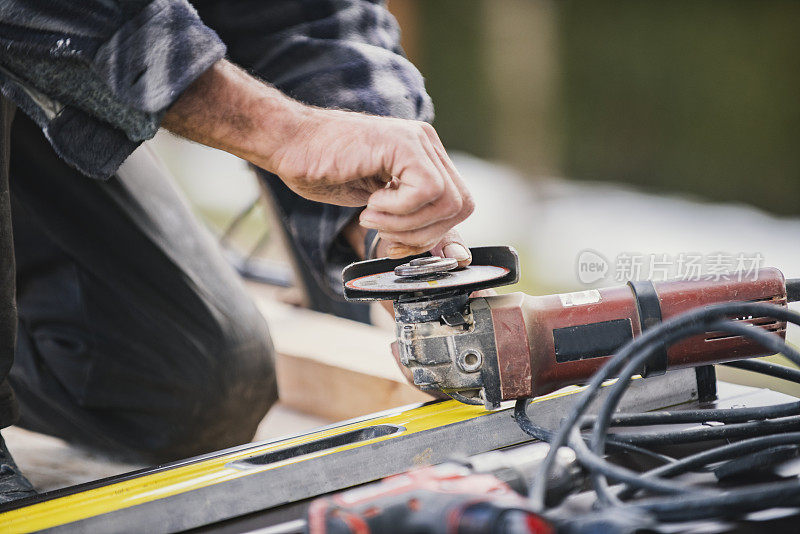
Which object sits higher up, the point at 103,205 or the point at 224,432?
the point at 103,205

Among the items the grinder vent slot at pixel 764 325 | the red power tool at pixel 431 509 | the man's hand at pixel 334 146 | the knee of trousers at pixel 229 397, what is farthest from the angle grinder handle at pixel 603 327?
the knee of trousers at pixel 229 397

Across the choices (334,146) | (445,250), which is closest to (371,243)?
(445,250)

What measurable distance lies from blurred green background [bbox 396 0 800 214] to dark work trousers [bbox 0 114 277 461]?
110 inches

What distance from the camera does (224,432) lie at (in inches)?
60.9

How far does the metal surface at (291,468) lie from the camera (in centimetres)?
71

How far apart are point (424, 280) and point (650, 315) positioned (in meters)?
0.24

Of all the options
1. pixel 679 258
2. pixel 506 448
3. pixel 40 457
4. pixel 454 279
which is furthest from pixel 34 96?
pixel 40 457

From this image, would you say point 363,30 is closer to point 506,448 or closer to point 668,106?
point 506,448

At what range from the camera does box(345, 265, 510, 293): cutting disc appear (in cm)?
77

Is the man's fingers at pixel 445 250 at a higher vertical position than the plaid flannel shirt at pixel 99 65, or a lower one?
lower

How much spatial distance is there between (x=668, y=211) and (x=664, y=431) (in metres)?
3.09

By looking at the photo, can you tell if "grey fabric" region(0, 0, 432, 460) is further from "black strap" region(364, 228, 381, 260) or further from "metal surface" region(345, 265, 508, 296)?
"metal surface" region(345, 265, 508, 296)

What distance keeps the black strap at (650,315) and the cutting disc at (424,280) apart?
0.14 m

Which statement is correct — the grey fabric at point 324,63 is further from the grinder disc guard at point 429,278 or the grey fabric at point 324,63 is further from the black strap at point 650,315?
the black strap at point 650,315
